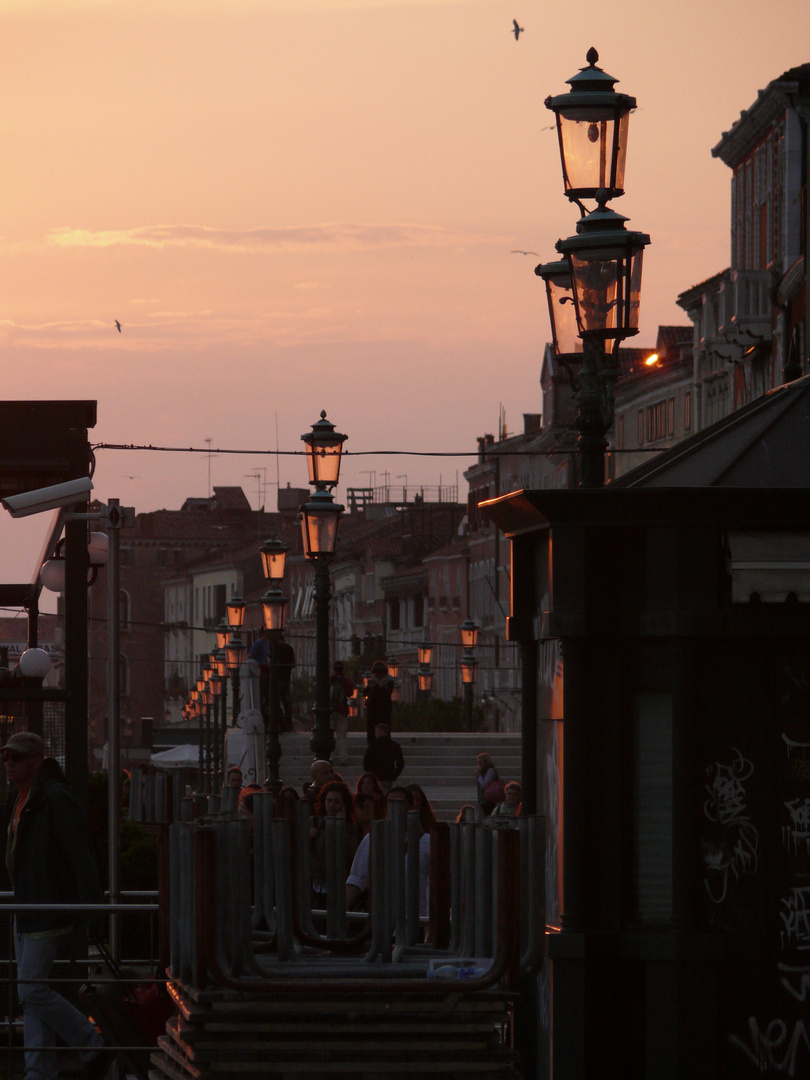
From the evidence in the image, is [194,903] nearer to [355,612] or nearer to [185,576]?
[355,612]

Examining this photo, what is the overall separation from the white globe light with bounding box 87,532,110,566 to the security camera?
1657mm

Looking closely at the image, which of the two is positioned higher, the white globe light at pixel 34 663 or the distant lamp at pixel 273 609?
the distant lamp at pixel 273 609

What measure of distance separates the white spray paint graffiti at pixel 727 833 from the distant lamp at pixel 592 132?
4491 millimetres

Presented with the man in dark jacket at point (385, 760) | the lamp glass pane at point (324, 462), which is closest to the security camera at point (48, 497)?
the lamp glass pane at point (324, 462)

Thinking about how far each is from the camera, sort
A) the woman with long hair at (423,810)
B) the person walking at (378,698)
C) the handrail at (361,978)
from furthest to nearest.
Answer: the person walking at (378,698), the woman with long hair at (423,810), the handrail at (361,978)

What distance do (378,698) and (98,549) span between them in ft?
51.8

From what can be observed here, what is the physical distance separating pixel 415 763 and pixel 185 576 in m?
114

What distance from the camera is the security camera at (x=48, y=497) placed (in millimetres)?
12859

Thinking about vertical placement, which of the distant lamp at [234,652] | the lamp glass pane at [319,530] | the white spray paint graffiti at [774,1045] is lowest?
the white spray paint graffiti at [774,1045]

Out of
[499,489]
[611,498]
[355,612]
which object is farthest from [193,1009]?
[355,612]

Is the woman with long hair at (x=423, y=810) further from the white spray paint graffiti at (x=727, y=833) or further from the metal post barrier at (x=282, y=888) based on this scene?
the white spray paint graffiti at (x=727, y=833)

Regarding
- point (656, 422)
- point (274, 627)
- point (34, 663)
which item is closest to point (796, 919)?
point (34, 663)

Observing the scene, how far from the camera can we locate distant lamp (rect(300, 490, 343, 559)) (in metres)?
21.9

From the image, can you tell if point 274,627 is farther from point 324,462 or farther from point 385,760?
point 324,462
